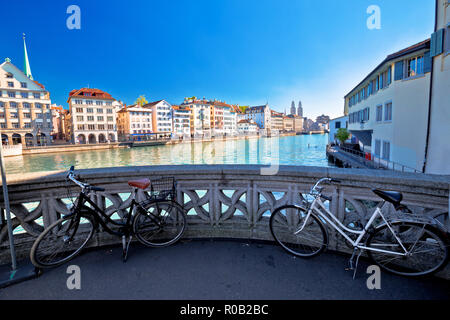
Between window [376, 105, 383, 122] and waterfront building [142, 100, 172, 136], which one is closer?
window [376, 105, 383, 122]

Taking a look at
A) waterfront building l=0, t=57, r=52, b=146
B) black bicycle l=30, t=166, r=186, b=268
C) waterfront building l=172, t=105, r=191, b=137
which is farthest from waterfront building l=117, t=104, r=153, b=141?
black bicycle l=30, t=166, r=186, b=268

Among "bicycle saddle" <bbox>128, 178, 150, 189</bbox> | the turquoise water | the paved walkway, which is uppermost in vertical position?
"bicycle saddle" <bbox>128, 178, 150, 189</bbox>

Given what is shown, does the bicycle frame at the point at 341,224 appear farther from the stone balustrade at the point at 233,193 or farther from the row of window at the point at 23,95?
the row of window at the point at 23,95

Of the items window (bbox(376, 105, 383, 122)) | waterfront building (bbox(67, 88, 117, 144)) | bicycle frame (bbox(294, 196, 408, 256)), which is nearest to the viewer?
bicycle frame (bbox(294, 196, 408, 256))

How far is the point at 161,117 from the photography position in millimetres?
100438

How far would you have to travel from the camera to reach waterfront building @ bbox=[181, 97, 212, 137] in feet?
389

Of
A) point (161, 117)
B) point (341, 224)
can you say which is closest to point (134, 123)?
point (161, 117)

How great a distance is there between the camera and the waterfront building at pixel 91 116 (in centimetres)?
7512

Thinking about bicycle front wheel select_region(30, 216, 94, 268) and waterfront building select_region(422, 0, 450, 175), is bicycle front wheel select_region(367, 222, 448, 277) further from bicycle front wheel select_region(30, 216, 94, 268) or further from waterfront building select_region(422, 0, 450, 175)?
waterfront building select_region(422, 0, 450, 175)

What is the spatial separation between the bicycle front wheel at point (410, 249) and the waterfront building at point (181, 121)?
10419 cm

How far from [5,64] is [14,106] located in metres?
10.3

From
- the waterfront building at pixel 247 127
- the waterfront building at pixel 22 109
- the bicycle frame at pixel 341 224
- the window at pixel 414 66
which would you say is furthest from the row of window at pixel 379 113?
the waterfront building at pixel 247 127
